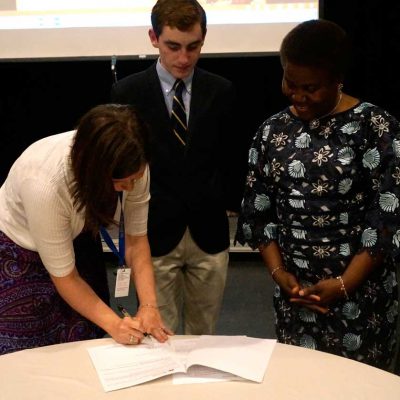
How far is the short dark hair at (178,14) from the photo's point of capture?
1978mm

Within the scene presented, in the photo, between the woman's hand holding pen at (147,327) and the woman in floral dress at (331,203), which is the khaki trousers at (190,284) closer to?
the woman in floral dress at (331,203)

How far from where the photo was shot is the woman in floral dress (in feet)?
5.27

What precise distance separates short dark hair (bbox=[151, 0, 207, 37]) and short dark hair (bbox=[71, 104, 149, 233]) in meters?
0.64

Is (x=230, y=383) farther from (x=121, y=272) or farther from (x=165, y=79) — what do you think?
(x=165, y=79)

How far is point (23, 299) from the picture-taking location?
161 cm

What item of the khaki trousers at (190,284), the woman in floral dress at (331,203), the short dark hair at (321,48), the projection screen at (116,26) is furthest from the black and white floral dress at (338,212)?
the projection screen at (116,26)

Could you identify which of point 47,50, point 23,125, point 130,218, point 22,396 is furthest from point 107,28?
point 22,396

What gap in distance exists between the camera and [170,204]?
2072 millimetres

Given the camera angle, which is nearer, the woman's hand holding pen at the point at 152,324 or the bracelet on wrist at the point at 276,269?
the woman's hand holding pen at the point at 152,324

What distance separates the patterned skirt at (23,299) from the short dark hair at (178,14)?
2.85 ft

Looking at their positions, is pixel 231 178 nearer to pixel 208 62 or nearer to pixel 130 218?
pixel 130 218

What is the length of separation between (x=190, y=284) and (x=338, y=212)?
2.49ft

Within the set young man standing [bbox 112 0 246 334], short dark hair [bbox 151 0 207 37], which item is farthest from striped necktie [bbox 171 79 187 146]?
short dark hair [bbox 151 0 207 37]

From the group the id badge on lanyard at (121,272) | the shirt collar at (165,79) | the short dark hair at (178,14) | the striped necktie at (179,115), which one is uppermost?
the short dark hair at (178,14)
